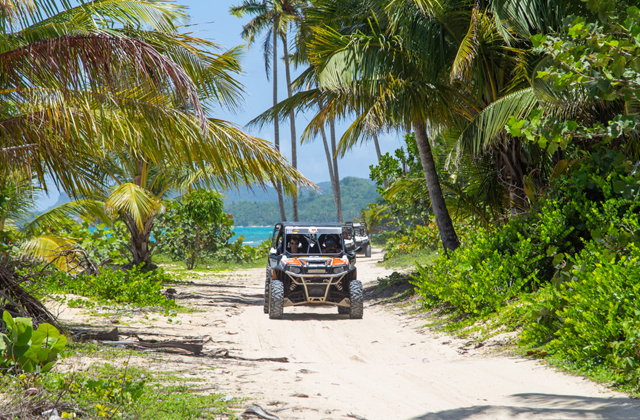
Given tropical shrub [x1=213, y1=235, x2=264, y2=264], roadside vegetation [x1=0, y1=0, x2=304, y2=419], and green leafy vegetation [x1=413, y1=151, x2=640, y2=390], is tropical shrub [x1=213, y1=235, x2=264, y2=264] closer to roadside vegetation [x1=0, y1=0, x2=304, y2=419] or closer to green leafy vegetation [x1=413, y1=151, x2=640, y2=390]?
roadside vegetation [x1=0, y1=0, x2=304, y2=419]

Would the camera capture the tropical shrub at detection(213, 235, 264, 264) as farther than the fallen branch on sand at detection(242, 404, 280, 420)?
Yes

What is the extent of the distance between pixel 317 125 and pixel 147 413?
27.8ft

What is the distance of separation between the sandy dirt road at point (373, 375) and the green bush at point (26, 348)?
1.34 metres

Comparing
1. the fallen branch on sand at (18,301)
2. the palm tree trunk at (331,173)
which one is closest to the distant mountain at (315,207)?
the palm tree trunk at (331,173)

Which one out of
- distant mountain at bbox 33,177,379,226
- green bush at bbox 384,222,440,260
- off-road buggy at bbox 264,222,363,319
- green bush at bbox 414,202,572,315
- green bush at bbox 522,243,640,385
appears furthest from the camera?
distant mountain at bbox 33,177,379,226

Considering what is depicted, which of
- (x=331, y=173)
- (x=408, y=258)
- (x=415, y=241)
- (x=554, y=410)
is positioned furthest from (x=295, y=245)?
(x=331, y=173)

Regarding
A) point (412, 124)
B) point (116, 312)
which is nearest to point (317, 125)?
point (412, 124)

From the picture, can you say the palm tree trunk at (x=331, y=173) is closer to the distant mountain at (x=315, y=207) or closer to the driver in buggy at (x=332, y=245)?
the driver in buggy at (x=332, y=245)

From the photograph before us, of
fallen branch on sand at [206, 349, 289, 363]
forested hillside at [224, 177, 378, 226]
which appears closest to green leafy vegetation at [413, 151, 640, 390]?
fallen branch on sand at [206, 349, 289, 363]

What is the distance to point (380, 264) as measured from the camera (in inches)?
876

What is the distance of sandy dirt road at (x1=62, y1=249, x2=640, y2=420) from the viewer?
4.03 meters

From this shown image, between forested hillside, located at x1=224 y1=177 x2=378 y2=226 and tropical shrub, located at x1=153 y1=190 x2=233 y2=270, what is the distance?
81124 mm

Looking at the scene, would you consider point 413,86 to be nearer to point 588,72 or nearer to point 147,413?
point 588,72

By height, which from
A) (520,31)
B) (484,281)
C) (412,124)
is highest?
(520,31)
